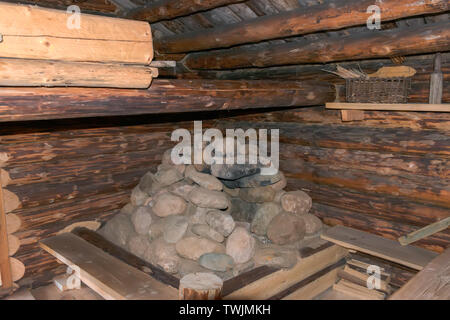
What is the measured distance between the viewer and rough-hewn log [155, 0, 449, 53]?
2824 mm

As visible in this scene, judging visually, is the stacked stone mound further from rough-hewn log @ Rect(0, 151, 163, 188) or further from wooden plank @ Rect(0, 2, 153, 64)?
wooden plank @ Rect(0, 2, 153, 64)

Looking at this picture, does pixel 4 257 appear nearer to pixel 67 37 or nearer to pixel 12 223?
pixel 12 223

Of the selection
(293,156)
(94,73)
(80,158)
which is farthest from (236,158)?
(94,73)

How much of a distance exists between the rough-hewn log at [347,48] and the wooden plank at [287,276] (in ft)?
7.34

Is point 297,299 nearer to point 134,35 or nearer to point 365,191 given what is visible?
point 365,191

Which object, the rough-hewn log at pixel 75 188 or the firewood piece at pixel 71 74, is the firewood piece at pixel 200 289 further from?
the rough-hewn log at pixel 75 188

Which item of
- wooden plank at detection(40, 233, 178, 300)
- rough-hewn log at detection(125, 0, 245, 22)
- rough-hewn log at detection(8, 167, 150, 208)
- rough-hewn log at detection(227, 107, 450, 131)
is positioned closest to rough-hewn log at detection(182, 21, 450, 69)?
rough-hewn log at detection(227, 107, 450, 131)

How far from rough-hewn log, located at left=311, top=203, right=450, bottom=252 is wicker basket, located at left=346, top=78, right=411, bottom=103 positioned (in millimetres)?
1458

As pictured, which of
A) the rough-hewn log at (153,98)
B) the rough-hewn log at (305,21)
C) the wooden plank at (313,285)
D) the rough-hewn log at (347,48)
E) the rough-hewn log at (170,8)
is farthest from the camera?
the wooden plank at (313,285)

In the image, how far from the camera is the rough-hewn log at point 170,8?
3.57 m

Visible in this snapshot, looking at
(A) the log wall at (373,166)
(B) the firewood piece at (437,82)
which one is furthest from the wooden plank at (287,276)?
(B) the firewood piece at (437,82)

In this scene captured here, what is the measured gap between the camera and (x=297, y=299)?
3988mm

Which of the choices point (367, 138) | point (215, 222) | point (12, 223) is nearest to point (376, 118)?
point (367, 138)
